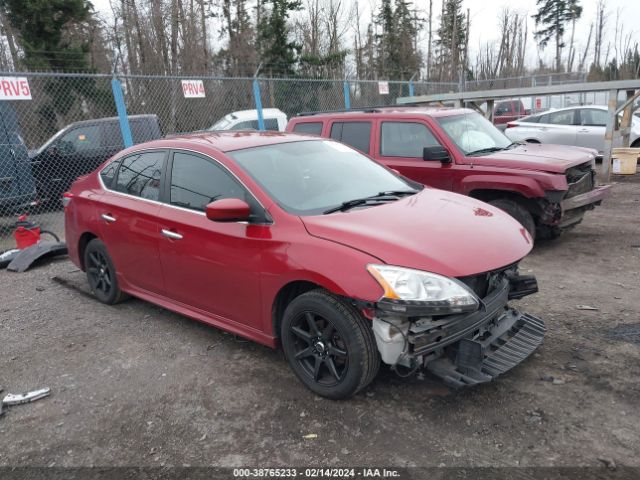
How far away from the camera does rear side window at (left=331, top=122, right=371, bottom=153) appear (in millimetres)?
6938

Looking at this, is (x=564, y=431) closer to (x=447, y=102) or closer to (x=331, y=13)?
(x=447, y=102)

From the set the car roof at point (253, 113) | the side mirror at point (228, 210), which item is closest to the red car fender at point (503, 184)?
the side mirror at point (228, 210)

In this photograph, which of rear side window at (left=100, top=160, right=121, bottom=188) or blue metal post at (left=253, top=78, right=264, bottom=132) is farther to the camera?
blue metal post at (left=253, top=78, right=264, bottom=132)

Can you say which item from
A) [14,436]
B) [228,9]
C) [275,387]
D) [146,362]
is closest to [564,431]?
[275,387]

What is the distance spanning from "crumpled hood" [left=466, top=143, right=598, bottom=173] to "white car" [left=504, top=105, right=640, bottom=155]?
7.13 metres

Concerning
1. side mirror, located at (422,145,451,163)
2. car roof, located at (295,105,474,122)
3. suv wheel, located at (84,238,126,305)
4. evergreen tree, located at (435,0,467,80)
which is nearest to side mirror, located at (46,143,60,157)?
car roof, located at (295,105,474,122)

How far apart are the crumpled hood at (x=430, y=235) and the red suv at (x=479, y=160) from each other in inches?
94.5

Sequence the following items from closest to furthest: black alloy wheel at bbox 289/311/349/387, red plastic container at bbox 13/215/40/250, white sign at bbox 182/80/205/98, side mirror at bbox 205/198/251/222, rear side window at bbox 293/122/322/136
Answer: black alloy wheel at bbox 289/311/349/387 < side mirror at bbox 205/198/251/222 < red plastic container at bbox 13/215/40/250 < rear side window at bbox 293/122/322/136 < white sign at bbox 182/80/205/98

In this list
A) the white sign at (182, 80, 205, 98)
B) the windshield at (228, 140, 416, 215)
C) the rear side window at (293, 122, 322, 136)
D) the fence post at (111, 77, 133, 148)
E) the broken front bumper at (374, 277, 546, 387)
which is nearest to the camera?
the broken front bumper at (374, 277, 546, 387)

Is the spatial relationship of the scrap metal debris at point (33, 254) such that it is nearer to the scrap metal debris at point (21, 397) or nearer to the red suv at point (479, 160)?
the scrap metal debris at point (21, 397)

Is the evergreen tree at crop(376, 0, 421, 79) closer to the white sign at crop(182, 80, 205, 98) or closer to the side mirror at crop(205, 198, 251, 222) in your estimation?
the white sign at crop(182, 80, 205, 98)

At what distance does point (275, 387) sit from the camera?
3463 millimetres

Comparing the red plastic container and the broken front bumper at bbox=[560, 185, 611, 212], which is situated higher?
the broken front bumper at bbox=[560, 185, 611, 212]

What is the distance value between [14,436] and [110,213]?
7.11 feet
